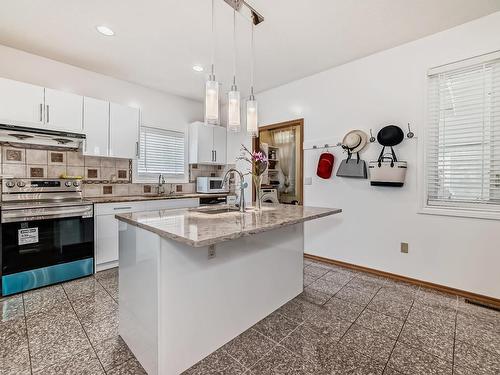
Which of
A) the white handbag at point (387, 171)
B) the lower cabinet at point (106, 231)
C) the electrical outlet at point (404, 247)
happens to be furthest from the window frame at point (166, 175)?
the electrical outlet at point (404, 247)

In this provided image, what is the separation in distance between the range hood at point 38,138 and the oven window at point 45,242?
1.02 metres

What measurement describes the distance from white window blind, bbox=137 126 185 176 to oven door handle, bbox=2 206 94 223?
4.30 feet

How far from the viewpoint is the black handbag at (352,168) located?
10.1 feet

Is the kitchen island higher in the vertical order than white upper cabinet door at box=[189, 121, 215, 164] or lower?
lower

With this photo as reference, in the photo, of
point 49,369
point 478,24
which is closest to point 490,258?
point 478,24

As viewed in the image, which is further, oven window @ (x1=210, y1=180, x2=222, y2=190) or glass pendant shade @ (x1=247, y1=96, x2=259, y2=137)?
oven window @ (x1=210, y1=180, x2=222, y2=190)

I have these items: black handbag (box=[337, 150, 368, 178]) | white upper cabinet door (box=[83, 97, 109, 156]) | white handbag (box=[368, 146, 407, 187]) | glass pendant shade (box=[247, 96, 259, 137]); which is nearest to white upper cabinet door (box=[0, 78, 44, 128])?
white upper cabinet door (box=[83, 97, 109, 156])

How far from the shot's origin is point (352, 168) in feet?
10.2

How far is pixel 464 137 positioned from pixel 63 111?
455 cm

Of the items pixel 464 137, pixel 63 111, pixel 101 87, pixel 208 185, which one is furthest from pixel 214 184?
pixel 464 137

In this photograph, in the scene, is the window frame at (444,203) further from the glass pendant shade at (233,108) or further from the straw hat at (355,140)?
the glass pendant shade at (233,108)

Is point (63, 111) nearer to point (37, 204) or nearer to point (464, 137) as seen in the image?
point (37, 204)

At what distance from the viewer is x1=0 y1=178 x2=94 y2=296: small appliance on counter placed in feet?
7.89

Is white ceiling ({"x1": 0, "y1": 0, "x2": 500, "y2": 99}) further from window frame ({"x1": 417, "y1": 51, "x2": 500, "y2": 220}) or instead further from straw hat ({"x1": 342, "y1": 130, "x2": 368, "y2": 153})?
straw hat ({"x1": 342, "y1": 130, "x2": 368, "y2": 153})
